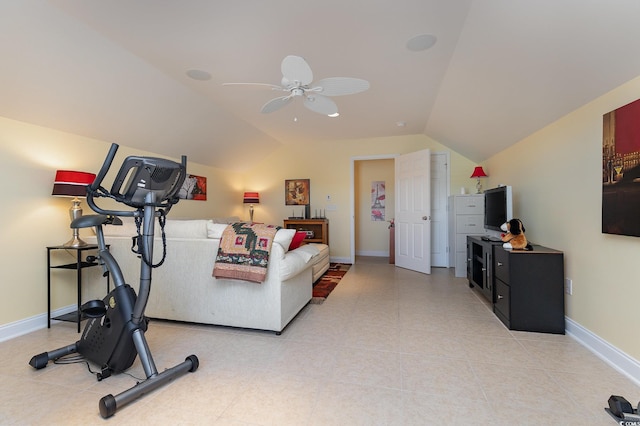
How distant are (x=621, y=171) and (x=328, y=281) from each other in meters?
3.33

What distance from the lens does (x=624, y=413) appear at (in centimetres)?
142

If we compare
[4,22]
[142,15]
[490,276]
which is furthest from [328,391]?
[4,22]

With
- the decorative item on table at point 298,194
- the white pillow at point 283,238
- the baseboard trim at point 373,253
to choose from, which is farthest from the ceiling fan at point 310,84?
the baseboard trim at point 373,253

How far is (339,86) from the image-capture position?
2227mm

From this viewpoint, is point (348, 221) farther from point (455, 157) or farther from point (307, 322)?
point (307, 322)

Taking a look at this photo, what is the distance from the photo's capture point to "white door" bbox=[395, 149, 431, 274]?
4.73 m

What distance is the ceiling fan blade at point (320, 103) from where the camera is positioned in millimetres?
2463

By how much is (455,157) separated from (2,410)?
6025 mm

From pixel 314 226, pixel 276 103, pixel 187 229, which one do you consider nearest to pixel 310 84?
pixel 276 103

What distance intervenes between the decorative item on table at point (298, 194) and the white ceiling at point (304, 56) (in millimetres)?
2568

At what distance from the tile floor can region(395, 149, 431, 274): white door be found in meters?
2.03

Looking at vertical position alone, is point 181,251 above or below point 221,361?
above

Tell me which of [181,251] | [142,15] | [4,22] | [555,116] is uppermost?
[142,15]

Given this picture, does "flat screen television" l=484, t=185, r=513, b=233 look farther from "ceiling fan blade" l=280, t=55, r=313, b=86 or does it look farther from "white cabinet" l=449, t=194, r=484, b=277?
"ceiling fan blade" l=280, t=55, r=313, b=86
